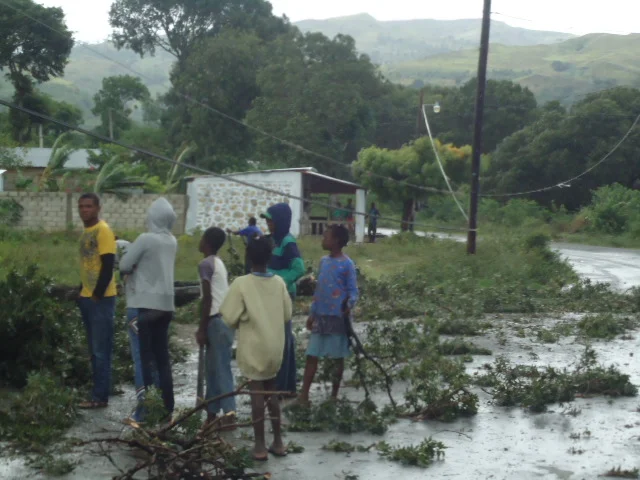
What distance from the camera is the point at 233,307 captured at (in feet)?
23.2

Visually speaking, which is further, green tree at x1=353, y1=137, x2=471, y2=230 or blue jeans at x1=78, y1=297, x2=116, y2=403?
green tree at x1=353, y1=137, x2=471, y2=230

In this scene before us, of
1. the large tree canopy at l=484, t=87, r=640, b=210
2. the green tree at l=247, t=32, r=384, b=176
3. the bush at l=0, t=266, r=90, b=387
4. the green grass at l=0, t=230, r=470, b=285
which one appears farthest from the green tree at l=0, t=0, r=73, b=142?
the bush at l=0, t=266, r=90, b=387

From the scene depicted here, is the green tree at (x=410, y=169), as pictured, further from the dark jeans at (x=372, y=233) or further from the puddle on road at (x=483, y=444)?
the puddle on road at (x=483, y=444)

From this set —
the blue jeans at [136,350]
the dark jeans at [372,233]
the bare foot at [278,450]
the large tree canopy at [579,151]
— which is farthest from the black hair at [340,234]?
the large tree canopy at [579,151]

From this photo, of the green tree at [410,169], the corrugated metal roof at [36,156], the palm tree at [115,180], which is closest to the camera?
the palm tree at [115,180]

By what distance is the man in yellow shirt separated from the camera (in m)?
8.25

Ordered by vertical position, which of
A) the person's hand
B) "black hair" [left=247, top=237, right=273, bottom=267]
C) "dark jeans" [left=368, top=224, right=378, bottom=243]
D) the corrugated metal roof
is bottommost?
"dark jeans" [left=368, top=224, right=378, bottom=243]

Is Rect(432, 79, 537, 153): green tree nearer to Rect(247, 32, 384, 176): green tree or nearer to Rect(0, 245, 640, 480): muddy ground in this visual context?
Rect(247, 32, 384, 176): green tree

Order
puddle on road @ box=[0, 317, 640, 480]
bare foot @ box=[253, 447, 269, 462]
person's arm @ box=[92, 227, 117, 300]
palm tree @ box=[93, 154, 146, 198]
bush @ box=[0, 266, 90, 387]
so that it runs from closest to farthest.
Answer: puddle on road @ box=[0, 317, 640, 480] → bare foot @ box=[253, 447, 269, 462] → person's arm @ box=[92, 227, 117, 300] → bush @ box=[0, 266, 90, 387] → palm tree @ box=[93, 154, 146, 198]

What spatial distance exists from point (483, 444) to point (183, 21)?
65.7 metres

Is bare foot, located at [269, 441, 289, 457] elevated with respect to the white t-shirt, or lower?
lower

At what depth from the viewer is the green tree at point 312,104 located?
2191 inches

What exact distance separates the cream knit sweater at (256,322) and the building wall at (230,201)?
2903 centimetres

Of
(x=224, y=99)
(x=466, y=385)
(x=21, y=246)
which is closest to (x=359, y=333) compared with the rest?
(x=466, y=385)
